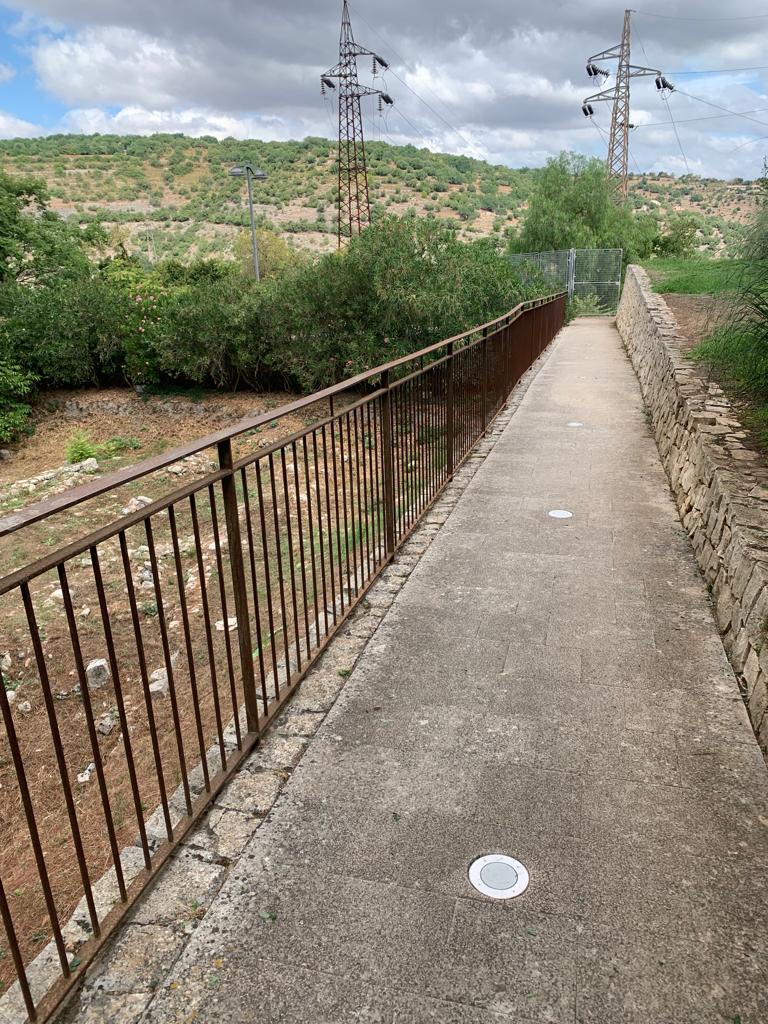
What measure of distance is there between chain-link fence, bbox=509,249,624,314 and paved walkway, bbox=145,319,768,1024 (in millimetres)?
23838

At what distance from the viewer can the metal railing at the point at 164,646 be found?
6.12ft

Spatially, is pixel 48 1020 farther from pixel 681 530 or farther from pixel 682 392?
pixel 682 392

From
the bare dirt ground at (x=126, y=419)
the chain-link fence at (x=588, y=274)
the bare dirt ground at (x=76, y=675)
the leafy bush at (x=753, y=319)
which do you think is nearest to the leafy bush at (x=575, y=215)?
the chain-link fence at (x=588, y=274)

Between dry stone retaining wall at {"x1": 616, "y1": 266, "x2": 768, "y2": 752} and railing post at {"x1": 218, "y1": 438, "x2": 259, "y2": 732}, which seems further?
dry stone retaining wall at {"x1": 616, "y1": 266, "x2": 768, "y2": 752}

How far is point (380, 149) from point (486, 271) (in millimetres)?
83710

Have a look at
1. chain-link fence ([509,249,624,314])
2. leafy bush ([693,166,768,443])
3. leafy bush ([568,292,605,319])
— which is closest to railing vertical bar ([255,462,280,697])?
leafy bush ([693,166,768,443])

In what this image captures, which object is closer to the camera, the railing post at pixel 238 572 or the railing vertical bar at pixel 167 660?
the railing vertical bar at pixel 167 660

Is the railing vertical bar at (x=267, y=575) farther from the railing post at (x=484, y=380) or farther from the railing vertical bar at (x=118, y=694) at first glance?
the railing post at (x=484, y=380)

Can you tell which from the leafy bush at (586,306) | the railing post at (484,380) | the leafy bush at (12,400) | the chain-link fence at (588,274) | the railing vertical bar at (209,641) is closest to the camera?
the railing vertical bar at (209,641)

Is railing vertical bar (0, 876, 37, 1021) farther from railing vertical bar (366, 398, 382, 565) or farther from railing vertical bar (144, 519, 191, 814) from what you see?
railing vertical bar (366, 398, 382, 565)

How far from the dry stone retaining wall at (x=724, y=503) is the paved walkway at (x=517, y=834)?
143 millimetres

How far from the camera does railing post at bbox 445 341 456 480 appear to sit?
5.86m

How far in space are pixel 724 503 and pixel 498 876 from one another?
2.69m

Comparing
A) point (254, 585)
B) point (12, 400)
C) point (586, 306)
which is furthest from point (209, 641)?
point (586, 306)
